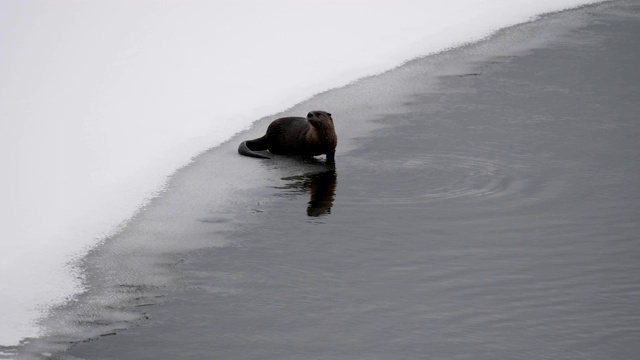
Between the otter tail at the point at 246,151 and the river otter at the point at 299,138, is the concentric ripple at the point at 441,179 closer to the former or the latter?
the river otter at the point at 299,138

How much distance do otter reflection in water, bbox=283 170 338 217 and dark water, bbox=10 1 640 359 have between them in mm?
28

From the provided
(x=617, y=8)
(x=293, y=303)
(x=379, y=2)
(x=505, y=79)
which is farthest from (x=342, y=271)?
(x=617, y=8)

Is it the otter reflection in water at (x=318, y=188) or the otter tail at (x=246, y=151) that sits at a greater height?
the otter tail at (x=246, y=151)

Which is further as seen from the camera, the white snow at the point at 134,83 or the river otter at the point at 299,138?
the river otter at the point at 299,138

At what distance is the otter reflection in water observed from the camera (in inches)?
336

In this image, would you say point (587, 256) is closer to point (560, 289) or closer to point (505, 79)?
point (560, 289)

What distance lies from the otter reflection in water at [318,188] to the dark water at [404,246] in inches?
1.1

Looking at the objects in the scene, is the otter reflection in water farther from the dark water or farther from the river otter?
the river otter

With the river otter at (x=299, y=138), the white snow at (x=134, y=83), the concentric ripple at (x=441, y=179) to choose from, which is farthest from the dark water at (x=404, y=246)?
the white snow at (x=134, y=83)

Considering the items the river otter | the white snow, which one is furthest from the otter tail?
the white snow

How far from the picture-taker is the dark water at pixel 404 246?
20.3ft

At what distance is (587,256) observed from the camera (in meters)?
7.38

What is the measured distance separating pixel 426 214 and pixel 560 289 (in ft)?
5.52

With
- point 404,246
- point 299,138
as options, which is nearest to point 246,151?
point 299,138
